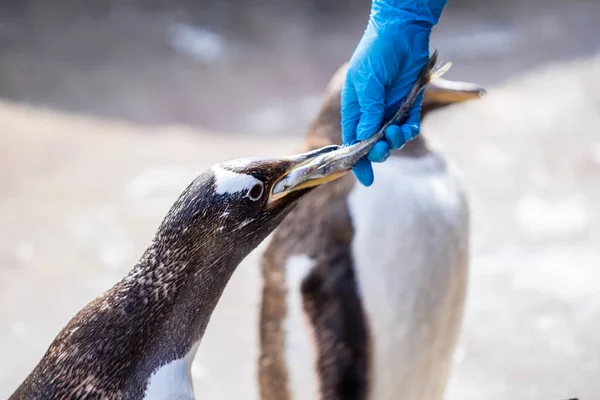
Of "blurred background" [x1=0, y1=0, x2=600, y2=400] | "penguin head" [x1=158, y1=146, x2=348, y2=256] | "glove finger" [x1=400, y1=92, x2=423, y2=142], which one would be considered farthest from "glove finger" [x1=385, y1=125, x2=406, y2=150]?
"blurred background" [x1=0, y1=0, x2=600, y2=400]

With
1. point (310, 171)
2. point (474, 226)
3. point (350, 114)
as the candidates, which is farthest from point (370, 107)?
point (474, 226)

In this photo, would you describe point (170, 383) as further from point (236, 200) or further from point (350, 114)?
point (350, 114)

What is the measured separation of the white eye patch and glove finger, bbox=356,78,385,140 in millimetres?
230

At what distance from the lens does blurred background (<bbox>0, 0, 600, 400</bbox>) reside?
2.39m

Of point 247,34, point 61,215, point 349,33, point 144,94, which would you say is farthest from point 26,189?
point 349,33

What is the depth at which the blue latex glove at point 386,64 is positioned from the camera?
1183 mm

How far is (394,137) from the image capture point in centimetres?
111

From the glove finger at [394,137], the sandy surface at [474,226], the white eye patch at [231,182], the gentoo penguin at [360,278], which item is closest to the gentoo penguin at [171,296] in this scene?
the white eye patch at [231,182]

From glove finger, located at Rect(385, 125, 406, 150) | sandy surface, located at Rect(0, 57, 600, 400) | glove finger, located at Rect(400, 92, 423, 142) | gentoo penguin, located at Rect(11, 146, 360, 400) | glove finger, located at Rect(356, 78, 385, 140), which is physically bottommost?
gentoo penguin, located at Rect(11, 146, 360, 400)

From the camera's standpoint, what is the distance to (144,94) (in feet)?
12.3

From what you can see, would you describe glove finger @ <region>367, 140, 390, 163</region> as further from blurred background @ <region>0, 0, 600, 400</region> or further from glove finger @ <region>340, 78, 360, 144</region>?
blurred background @ <region>0, 0, 600, 400</region>

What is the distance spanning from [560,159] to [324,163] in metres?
2.37

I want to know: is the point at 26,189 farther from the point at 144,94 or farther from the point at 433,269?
the point at 433,269

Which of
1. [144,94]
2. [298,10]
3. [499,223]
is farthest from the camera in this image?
[298,10]
